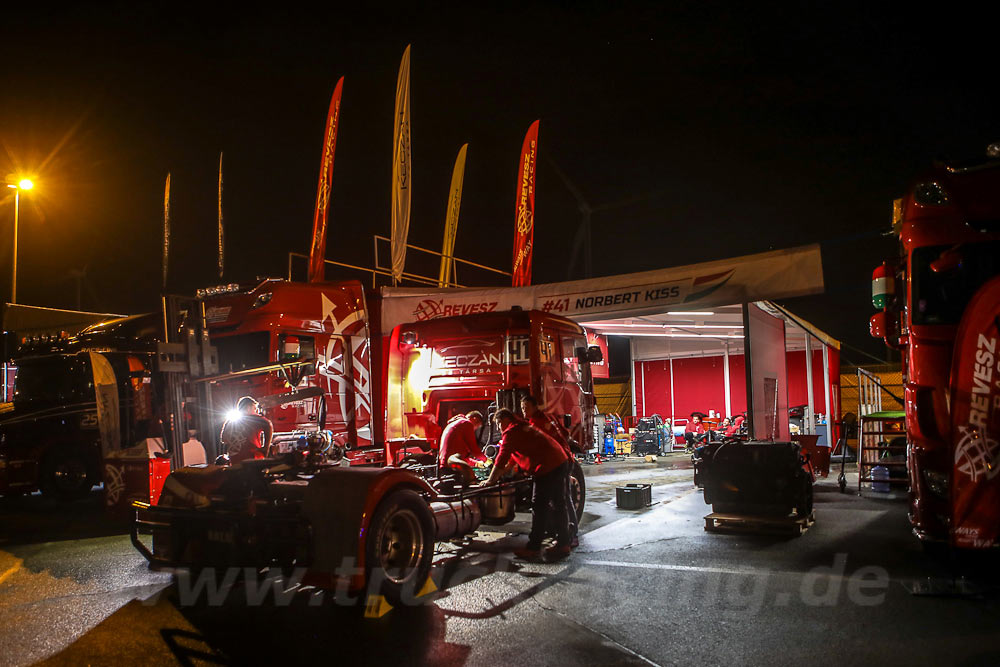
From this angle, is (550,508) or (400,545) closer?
(400,545)

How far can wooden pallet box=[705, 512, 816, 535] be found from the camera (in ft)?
25.3

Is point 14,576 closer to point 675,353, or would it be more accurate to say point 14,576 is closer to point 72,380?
point 72,380

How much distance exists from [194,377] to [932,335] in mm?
7729

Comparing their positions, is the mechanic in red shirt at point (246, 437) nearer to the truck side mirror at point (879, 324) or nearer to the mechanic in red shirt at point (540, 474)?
the mechanic in red shirt at point (540, 474)

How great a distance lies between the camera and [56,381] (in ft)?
39.0

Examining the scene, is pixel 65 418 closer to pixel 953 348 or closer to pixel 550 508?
pixel 550 508

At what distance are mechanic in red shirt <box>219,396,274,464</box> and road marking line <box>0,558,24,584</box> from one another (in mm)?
2255

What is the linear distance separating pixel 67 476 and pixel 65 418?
0.98 metres

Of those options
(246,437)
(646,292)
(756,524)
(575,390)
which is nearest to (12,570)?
(246,437)

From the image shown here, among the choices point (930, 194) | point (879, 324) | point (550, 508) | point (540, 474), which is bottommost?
point (550, 508)

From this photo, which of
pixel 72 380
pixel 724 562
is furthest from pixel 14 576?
pixel 724 562

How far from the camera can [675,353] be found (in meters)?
23.5

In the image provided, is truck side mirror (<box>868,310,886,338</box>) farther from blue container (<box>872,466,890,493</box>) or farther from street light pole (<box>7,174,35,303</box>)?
street light pole (<box>7,174,35,303</box>)

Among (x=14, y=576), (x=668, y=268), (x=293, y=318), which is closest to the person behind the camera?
(x=14, y=576)
